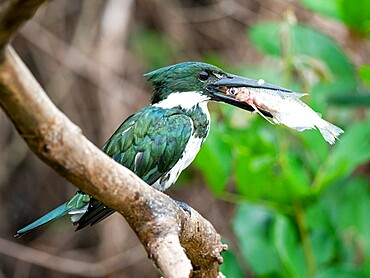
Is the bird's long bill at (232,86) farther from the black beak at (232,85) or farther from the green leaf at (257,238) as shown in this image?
the green leaf at (257,238)

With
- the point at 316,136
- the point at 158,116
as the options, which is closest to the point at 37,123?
the point at 158,116

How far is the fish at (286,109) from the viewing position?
188cm

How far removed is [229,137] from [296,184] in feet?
0.94

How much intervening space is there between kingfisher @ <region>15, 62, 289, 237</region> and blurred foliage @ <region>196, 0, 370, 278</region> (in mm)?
510

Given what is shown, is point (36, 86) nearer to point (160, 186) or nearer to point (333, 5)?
point (160, 186)

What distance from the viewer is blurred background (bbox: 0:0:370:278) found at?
288 centimetres

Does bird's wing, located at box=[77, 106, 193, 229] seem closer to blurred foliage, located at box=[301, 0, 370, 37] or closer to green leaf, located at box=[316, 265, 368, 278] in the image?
green leaf, located at box=[316, 265, 368, 278]

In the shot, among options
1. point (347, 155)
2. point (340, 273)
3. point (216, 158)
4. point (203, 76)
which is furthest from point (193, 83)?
point (340, 273)

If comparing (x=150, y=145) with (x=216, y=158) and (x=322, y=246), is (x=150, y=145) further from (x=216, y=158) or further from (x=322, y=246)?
(x=322, y=246)

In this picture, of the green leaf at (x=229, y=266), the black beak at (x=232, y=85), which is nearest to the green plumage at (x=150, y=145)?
the black beak at (x=232, y=85)

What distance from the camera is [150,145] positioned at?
214cm

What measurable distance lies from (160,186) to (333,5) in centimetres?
151

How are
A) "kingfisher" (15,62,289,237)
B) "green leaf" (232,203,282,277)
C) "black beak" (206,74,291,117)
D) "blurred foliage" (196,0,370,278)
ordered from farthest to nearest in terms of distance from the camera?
"green leaf" (232,203,282,277)
"blurred foliage" (196,0,370,278)
"kingfisher" (15,62,289,237)
"black beak" (206,74,291,117)

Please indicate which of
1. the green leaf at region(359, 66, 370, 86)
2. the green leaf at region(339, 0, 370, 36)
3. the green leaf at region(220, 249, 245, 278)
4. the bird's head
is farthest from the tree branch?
the green leaf at region(339, 0, 370, 36)
